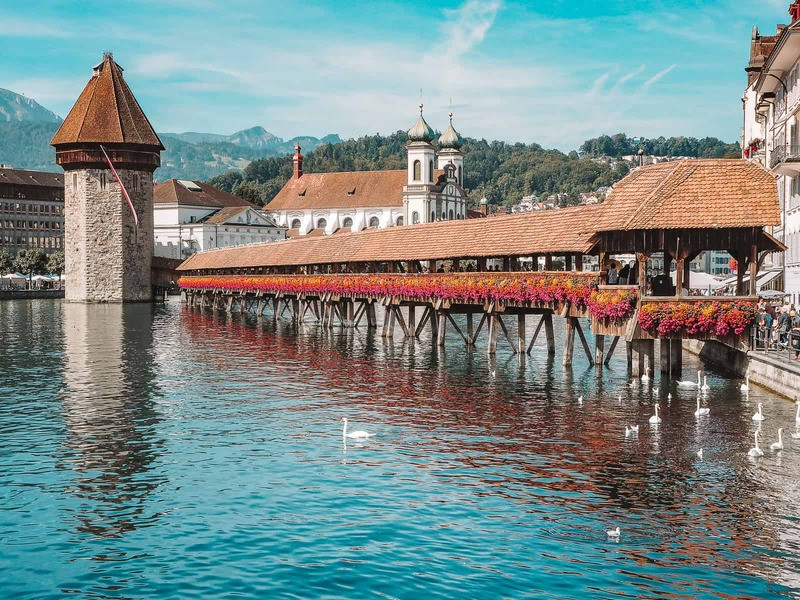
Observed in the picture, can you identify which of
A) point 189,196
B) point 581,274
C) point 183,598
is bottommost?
point 183,598

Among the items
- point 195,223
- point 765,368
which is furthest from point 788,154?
point 195,223

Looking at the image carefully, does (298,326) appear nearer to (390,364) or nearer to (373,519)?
(390,364)

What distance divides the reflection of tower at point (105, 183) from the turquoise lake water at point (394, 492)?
191ft

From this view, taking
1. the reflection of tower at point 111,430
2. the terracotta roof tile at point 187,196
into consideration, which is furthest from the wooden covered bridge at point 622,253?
the terracotta roof tile at point 187,196

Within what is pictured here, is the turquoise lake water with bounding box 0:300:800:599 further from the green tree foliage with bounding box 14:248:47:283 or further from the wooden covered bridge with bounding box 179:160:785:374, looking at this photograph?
the green tree foliage with bounding box 14:248:47:283

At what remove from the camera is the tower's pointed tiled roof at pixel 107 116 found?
281 feet

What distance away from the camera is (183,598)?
39.7ft

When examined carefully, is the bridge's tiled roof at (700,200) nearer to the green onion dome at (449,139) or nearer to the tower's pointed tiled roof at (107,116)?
the tower's pointed tiled roof at (107,116)

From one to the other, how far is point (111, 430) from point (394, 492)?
27.8 ft

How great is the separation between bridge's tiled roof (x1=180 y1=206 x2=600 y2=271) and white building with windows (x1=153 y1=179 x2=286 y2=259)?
70457mm

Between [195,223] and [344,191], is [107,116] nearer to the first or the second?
[195,223]

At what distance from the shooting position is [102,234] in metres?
87.1

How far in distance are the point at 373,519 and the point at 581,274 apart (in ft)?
52.3

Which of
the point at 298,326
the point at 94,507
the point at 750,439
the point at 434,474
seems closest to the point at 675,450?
the point at 750,439
